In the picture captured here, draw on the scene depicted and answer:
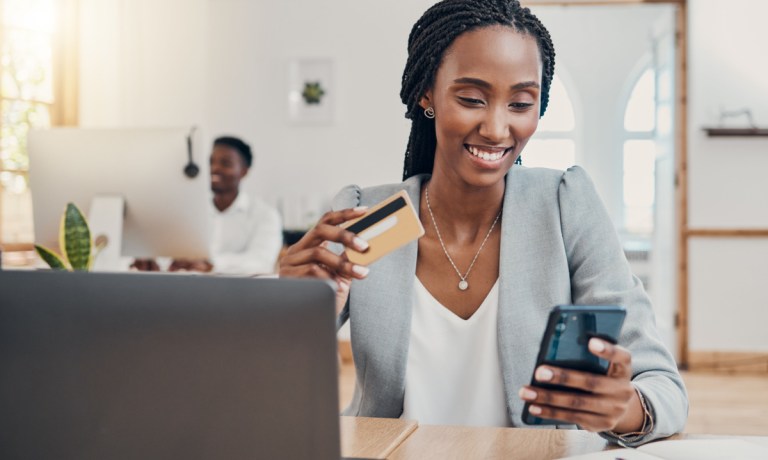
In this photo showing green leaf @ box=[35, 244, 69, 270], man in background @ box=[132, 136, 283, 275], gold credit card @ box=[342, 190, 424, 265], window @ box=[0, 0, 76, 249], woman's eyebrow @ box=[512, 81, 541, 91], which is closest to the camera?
gold credit card @ box=[342, 190, 424, 265]

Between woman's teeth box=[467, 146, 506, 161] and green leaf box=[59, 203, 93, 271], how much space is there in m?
1.05

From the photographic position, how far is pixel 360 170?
227 inches

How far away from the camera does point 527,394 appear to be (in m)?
0.87

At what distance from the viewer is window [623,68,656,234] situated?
952 centimetres

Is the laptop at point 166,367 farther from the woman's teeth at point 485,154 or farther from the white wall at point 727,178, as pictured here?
the white wall at point 727,178

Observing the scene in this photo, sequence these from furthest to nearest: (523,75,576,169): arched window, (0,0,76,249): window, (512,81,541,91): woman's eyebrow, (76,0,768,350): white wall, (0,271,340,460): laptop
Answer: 1. (523,75,576,169): arched window
2. (76,0,768,350): white wall
3. (0,0,76,249): window
4. (512,81,541,91): woman's eyebrow
5. (0,271,340,460): laptop

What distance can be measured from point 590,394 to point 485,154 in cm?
54

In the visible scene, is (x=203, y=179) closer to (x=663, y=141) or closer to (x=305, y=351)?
(x=305, y=351)

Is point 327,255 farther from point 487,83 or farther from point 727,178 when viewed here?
point 727,178

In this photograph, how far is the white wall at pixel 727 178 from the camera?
17.8 ft

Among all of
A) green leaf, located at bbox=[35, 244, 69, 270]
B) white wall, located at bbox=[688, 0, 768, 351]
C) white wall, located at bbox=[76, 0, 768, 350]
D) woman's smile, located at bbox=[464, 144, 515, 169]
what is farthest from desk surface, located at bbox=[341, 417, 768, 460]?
white wall, located at bbox=[688, 0, 768, 351]

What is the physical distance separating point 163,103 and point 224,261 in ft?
7.49

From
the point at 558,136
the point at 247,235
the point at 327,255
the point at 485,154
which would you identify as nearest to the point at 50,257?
the point at 327,255

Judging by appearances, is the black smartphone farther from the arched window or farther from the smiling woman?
the arched window
